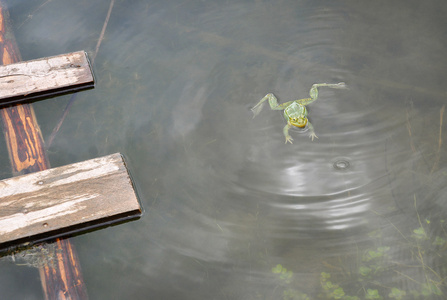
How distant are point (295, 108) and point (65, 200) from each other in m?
1.18

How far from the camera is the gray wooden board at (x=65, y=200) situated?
1941 millimetres

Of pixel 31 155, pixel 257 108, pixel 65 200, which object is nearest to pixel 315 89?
pixel 257 108

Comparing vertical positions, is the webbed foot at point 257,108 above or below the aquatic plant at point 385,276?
above

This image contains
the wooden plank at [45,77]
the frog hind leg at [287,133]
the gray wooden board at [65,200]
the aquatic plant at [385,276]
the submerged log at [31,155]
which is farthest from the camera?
the wooden plank at [45,77]

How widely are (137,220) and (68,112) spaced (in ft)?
2.61

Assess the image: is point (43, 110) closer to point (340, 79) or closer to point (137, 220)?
point (137, 220)

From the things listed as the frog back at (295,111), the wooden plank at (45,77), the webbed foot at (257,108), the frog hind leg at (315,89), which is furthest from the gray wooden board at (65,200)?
the frog hind leg at (315,89)

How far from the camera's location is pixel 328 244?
1874 millimetres

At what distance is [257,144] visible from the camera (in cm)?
222

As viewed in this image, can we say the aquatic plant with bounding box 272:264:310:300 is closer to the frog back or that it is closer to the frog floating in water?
the frog floating in water

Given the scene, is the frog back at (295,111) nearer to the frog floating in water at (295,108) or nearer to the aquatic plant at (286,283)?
the frog floating in water at (295,108)

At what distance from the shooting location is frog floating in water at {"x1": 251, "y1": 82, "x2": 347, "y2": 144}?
224 centimetres

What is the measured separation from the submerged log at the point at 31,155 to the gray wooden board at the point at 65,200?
0.33ft

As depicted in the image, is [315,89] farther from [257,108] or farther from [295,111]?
[257,108]
